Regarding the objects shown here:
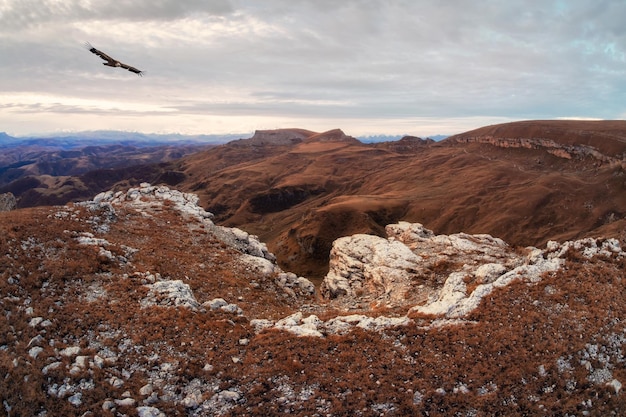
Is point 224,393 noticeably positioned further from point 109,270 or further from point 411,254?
point 411,254

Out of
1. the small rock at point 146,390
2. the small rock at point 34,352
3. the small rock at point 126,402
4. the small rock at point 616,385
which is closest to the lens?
the small rock at point 126,402

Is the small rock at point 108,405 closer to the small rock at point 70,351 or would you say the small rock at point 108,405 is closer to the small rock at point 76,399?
the small rock at point 76,399

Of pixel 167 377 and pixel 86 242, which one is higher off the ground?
pixel 86 242

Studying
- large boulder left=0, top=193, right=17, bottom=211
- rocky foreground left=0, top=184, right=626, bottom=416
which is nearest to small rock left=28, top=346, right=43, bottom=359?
rocky foreground left=0, top=184, right=626, bottom=416

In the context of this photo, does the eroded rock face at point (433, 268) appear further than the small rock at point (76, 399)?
Yes

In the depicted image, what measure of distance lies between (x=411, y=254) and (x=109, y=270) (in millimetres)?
34910

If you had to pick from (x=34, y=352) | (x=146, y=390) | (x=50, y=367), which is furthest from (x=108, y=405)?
(x=34, y=352)

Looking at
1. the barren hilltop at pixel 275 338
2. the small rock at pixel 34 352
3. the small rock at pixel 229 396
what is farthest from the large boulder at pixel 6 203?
the small rock at pixel 229 396

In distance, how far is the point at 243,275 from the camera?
37844 mm

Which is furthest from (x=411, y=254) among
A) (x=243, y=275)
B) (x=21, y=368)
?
(x=21, y=368)

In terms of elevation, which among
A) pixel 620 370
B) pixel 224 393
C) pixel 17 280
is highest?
pixel 17 280

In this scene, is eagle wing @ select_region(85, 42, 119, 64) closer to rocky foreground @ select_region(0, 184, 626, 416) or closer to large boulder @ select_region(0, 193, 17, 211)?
rocky foreground @ select_region(0, 184, 626, 416)

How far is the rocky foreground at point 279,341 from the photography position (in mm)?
17109

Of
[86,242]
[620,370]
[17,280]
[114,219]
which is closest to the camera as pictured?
[620,370]
